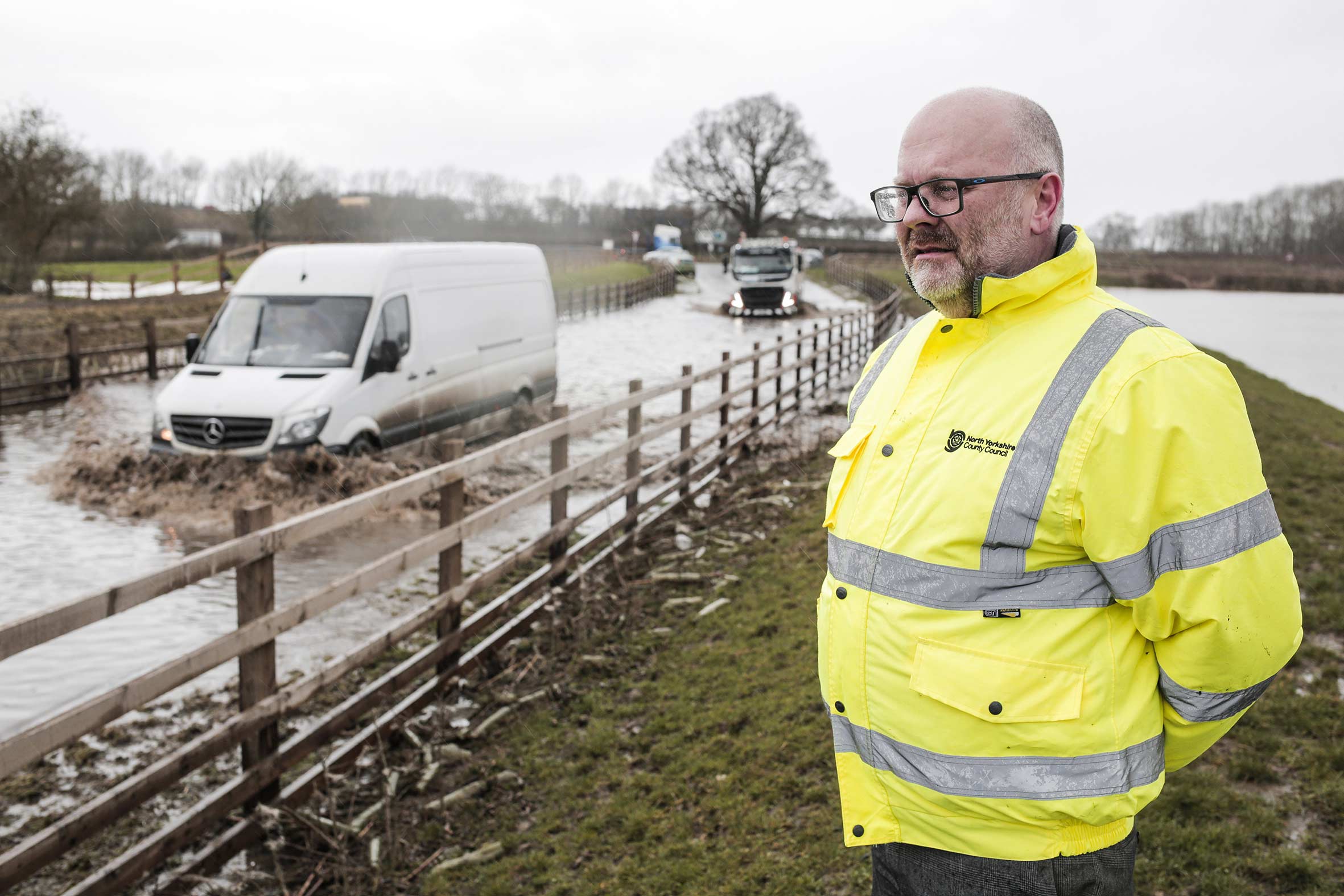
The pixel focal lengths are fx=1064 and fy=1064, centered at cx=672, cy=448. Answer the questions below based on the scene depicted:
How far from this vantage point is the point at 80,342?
22062mm

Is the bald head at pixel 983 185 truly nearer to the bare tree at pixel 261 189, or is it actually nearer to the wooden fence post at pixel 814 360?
the wooden fence post at pixel 814 360

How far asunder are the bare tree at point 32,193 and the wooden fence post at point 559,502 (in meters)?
23.6

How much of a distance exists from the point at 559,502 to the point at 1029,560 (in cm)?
484

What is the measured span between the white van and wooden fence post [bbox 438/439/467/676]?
15.9 feet

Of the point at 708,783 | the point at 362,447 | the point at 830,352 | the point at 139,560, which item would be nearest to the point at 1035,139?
the point at 708,783

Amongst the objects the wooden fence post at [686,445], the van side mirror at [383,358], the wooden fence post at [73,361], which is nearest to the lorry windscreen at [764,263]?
the wooden fence post at [73,361]

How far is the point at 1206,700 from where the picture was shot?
5.80 feet

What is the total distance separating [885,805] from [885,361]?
0.91m

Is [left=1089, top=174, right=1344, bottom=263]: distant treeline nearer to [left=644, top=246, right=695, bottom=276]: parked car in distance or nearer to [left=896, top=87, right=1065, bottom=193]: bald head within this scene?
[left=644, top=246, right=695, bottom=276]: parked car in distance

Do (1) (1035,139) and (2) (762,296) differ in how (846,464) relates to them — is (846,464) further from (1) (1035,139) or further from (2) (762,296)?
(2) (762,296)

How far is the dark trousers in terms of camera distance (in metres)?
1.77

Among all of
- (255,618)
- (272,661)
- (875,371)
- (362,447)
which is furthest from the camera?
(362,447)

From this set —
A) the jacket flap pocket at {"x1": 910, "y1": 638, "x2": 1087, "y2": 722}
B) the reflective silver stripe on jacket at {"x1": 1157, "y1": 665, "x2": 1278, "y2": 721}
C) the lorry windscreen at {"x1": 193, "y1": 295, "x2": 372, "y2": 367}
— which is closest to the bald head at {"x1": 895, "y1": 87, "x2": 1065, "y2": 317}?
the jacket flap pocket at {"x1": 910, "y1": 638, "x2": 1087, "y2": 722}

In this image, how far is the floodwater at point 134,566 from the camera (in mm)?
5809
